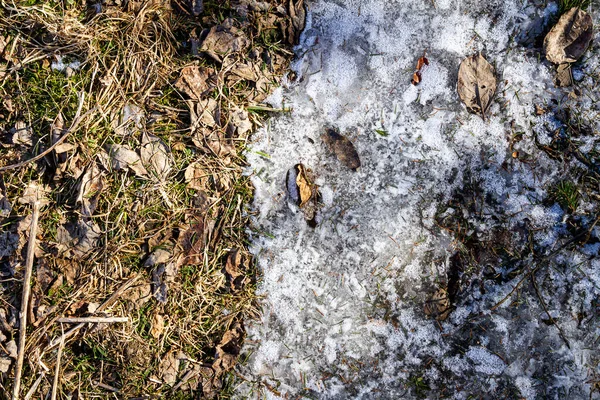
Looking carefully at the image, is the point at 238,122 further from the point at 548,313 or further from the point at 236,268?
the point at 548,313

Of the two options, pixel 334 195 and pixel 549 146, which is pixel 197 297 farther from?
pixel 549 146

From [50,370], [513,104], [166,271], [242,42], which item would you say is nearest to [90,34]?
[242,42]

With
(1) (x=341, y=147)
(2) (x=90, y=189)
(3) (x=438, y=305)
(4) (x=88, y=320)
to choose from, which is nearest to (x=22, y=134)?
(2) (x=90, y=189)

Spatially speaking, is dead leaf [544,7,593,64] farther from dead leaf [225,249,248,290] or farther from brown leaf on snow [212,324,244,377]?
brown leaf on snow [212,324,244,377]

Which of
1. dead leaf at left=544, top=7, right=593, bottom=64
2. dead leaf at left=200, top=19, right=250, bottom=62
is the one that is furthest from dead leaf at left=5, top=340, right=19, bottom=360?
dead leaf at left=544, top=7, right=593, bottom=64

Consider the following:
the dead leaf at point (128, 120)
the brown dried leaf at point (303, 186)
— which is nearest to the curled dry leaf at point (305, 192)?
the brown dried leaf at point (303, 186)
